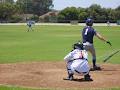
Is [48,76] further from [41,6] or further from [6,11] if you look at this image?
[41,6]

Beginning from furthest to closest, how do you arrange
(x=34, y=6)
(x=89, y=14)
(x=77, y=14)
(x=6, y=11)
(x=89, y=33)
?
(x=34, y=6)
(x=6, y=11)
(x=77, y=14)
(x=89, y=14)
(x=89, y=33)

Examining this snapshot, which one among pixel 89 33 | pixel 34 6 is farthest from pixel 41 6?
pixel 89 33

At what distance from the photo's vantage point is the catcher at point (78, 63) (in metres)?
13.3

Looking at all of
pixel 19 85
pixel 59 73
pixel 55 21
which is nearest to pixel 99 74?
pixel 59 73

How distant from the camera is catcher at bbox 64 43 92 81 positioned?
13328 millimetres

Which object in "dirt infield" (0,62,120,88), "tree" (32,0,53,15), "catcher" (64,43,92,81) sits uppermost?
"catcher" (64,43,92,81)

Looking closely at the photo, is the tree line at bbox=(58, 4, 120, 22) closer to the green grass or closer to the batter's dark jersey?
the green grass

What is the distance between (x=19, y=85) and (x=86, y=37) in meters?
4.80

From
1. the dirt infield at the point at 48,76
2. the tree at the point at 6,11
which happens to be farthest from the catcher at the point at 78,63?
the tree at the point at 6,11

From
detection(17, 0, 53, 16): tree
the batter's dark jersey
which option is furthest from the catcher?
detection(17, 0, 53, 16): tree

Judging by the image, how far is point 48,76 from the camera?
1450cm

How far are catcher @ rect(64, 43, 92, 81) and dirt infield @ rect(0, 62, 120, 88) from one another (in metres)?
0.29

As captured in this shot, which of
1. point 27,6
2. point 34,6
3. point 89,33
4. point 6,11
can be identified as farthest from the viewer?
point 34,6

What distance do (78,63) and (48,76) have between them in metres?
1.61
